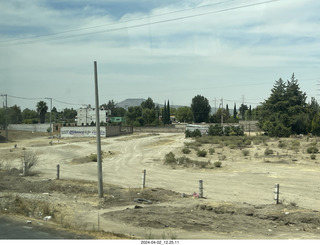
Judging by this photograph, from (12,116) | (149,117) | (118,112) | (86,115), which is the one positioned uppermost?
(118,112)

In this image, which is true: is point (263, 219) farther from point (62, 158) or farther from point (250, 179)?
point (62, 158)

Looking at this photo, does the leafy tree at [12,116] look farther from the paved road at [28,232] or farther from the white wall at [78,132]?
the paved road at [28,232]

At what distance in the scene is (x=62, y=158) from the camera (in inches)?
1741

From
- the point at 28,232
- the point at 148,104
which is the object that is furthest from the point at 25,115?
the point at 28,232

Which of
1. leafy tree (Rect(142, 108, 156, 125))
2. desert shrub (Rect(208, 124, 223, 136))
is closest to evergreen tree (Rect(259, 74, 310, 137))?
desert shrub (Rect(208, 124, 223, 136))

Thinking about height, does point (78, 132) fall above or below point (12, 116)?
below

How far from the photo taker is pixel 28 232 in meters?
10.3

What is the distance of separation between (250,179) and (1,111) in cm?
5559

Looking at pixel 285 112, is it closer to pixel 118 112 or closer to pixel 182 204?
pixel 182 204

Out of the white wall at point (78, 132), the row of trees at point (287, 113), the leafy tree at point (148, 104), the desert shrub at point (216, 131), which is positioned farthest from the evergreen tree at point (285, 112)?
the leafy tree at point (148, 104)

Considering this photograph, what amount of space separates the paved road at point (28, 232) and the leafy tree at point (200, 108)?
147 metres

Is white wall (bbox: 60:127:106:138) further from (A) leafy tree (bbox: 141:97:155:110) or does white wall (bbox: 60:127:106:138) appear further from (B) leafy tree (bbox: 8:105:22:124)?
(A) leafy tree (bbox: 141:97:155:110)

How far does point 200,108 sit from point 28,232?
148678 millimetres

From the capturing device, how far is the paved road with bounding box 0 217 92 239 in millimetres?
9589
